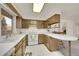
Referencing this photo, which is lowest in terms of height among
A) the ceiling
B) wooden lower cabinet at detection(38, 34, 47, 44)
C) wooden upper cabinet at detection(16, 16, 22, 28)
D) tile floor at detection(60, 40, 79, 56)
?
tile floor at detection(60, 40, 79, 56)

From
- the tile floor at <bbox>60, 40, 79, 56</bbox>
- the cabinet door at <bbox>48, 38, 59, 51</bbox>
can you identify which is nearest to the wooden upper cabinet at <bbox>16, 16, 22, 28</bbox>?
the cabinet door at <bbox>48, 38, 59, 51</bbox>

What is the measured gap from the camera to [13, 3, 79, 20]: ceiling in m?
1.07

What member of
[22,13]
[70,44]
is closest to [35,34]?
[22,13]

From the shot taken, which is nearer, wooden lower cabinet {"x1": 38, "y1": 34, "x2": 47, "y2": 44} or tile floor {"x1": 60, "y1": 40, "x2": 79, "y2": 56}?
tile floor {"x1": 60, "y1": 40, "x2": 79, "y2": 56}

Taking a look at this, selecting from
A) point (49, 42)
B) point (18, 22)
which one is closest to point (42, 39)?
point (49, 42)

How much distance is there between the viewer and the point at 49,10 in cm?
118

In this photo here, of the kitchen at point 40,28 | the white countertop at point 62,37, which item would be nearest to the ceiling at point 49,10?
the kitchen at point 40,28

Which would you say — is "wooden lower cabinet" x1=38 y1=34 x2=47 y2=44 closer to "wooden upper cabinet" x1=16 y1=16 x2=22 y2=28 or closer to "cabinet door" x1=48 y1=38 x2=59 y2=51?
"cabinet door" x1=48 y1=38 x2=59 y2=51

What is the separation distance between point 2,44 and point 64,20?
78cm

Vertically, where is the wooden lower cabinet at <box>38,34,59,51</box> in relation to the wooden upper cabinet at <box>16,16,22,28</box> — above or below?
below

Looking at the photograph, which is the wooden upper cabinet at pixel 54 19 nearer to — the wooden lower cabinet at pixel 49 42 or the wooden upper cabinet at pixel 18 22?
the wooden lower cabinet at pixel 49 42

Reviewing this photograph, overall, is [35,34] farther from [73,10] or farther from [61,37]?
[73,10]

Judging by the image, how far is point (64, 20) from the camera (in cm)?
118

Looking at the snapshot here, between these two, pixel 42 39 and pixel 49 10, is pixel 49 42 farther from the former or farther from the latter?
pixel 49 10
